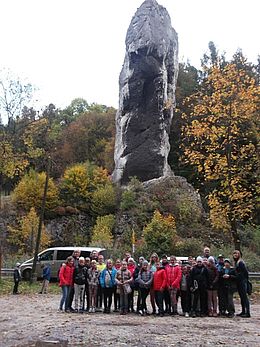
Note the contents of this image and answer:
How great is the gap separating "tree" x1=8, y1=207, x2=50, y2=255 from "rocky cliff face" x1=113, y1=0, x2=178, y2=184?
9645mm

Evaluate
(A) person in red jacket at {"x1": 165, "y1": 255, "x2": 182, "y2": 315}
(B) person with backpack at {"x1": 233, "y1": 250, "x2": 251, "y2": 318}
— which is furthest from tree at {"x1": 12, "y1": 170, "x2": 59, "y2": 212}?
(B) person with backpack at {"x1": 233, "y1": 250, "x2": 251, "y2": 318}

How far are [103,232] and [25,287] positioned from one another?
13606mm

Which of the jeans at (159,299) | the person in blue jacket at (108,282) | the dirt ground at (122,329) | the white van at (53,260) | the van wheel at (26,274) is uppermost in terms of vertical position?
the white van at (53,260)

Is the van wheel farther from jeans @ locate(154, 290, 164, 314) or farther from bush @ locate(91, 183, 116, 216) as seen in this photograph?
bush @ locate(91, 183, 116, 216)

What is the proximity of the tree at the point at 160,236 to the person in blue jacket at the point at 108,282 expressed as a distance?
16783mm

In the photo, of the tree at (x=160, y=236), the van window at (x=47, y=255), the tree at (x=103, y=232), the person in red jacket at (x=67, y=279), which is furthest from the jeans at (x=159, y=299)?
the tree at (x=103, y=232)

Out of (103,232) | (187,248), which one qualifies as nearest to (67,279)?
(187,248)

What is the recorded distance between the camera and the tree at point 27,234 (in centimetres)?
3622

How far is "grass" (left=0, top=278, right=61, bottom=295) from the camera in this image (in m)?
20.8

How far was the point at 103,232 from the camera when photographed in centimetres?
3566

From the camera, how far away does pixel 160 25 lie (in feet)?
145

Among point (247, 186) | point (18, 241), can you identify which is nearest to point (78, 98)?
point (18, 241)

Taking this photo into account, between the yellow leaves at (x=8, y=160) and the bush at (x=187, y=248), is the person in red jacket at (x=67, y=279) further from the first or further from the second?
the bush at (x=187, y=248)

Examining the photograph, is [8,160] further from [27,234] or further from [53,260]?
[27,234]
